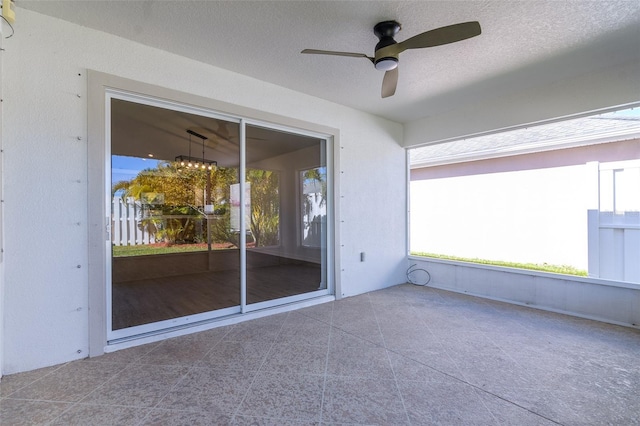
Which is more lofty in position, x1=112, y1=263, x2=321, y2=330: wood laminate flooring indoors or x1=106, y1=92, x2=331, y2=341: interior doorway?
x1=106, y1=92, x2=331, y2=341: interior doorway

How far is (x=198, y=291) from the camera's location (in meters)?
4.00

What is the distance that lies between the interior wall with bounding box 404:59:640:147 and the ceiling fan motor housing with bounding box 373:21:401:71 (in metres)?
2.26

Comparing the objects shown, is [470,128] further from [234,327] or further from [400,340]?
[234,327]

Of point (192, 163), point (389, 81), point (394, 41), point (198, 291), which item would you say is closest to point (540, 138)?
point (389, 81)

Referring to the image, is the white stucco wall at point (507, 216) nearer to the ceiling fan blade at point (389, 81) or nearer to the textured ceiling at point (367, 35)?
the textured ceiling at point (367, 35)

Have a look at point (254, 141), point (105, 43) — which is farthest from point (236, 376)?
point (105, 43)

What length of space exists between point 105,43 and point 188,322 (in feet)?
8.58

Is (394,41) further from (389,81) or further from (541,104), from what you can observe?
(541,104)

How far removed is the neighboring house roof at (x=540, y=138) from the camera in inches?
124

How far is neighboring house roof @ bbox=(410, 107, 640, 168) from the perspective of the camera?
3.16 metres

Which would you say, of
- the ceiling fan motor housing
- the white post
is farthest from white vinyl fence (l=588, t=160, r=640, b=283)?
the ceiling fan motor housing

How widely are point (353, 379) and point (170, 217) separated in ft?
11.5

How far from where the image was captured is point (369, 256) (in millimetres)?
4398

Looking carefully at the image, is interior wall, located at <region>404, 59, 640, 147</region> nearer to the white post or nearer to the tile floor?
the white post
